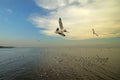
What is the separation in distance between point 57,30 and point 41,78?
10.5 meters

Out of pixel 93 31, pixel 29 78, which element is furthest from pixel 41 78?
pixel 93 31

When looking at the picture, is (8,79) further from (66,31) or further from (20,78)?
(66,31)

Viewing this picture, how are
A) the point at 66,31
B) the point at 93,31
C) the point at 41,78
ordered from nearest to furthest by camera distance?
the point at 66,31 < the point at 41,78 < the point at 93,31

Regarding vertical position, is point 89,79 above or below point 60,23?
below


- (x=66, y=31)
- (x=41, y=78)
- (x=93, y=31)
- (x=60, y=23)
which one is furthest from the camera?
(x=93, y=31)

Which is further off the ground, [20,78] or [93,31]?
[93,31]

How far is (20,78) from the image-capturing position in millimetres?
26484

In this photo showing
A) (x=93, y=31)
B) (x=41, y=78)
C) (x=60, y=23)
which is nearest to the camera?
(x=60, y=23)

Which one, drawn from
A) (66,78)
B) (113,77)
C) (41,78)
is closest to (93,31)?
(113,77)

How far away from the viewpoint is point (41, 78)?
26.7m

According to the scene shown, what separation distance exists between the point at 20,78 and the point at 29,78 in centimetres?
181

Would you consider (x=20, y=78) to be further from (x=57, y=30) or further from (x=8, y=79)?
(x=57, y=30)

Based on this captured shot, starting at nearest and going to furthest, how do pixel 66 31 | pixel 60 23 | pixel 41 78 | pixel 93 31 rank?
1. pixel 60 23
2. pixel 66 31
3. pixel 41 78
4. pixel 93 31

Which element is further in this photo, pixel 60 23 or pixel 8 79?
pixel 8 79
